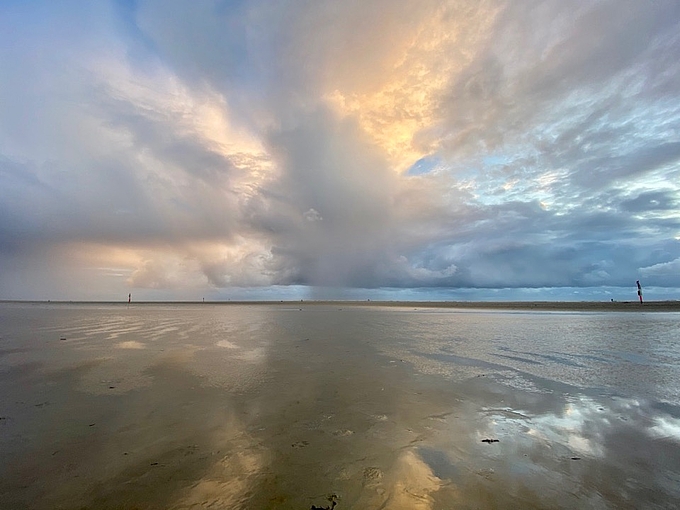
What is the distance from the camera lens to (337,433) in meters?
5.89

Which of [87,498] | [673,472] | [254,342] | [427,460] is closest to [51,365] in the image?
[254,342]

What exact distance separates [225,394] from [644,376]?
12579mm

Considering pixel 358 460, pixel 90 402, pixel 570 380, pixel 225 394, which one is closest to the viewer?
pixel 358 460

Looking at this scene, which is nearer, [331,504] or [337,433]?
[331,504]

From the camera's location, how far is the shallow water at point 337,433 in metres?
4.06

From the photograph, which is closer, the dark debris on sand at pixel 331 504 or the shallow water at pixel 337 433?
the dark debris on sand at pixel 331 504

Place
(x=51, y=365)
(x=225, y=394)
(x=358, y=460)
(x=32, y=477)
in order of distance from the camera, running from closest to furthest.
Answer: (x=32, y=477) < (x=358, y=460) < (x=225, y=394) < (x=51, y=365)

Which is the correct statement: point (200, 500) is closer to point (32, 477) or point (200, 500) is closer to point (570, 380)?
point (32, 477)

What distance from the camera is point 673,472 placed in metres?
4.60

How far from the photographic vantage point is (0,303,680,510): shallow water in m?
4.06

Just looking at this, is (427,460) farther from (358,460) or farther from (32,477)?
(32,477)

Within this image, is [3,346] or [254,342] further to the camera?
[254,342]

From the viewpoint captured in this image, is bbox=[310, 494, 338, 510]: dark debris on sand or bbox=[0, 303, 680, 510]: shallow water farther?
bbox=[0, 303, 680, 510]: shallow water

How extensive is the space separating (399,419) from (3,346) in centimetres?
1877
